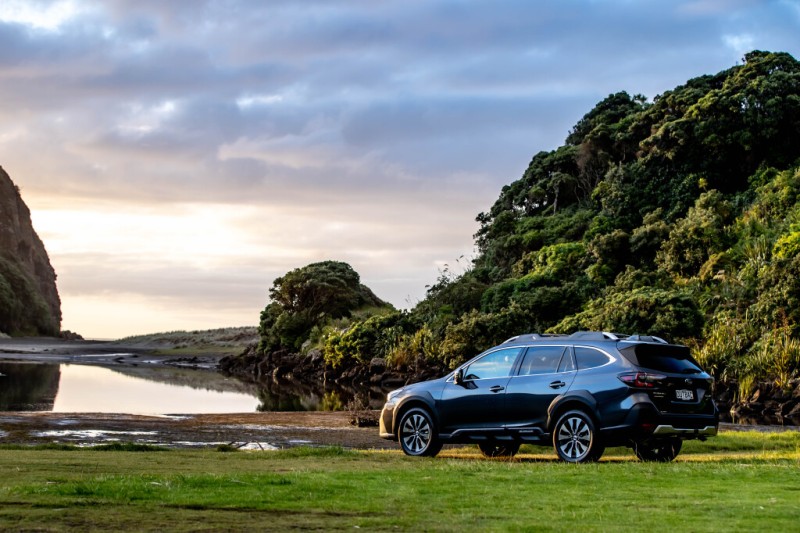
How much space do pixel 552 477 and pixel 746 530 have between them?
4.13 m

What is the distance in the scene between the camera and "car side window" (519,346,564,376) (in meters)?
16.5

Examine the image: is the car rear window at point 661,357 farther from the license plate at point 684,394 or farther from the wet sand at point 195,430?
the wet sand at point 195,430

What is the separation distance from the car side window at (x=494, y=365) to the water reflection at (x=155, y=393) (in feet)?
39.3

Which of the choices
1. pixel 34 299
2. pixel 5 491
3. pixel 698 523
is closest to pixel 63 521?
pixel 5 491

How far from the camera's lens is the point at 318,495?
11078 mm

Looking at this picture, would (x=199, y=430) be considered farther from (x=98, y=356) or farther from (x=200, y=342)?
(x=200, y=342)

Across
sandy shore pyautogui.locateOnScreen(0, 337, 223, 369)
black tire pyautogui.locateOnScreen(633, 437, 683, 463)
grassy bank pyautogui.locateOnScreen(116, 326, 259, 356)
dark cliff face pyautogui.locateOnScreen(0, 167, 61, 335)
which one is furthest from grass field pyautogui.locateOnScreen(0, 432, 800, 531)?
dark cliff face pyautogui.locateOnScreen(0, 167, 61, 335)

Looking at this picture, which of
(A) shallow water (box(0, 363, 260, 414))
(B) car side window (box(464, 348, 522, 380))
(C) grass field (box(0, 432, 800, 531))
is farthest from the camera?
(A) shallow water (box(0, 363, 260, 414))

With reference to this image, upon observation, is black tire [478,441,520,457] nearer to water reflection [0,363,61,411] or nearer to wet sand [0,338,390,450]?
wet sand [0,338,390,450]

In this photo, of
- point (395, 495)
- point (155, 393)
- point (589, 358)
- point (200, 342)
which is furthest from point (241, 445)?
point (200, 342)

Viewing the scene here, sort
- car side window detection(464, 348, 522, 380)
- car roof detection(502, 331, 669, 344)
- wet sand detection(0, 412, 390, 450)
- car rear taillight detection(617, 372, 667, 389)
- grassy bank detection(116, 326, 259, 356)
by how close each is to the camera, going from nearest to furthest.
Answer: car rear taillight detection(617, 372, 667, 389)
car roof detection(502, 331, 669, 344)
car side window detection(464, 348, 522, 380)
wet sand detection(0, 412, 390, 450)
grassy bank detection(116, 326, 259, 356)

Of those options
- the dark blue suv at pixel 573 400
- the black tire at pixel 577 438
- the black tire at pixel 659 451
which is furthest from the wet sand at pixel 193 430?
the black tire at pixel 577 438

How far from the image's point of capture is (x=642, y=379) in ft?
50.6

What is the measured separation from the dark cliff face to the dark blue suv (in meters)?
119
